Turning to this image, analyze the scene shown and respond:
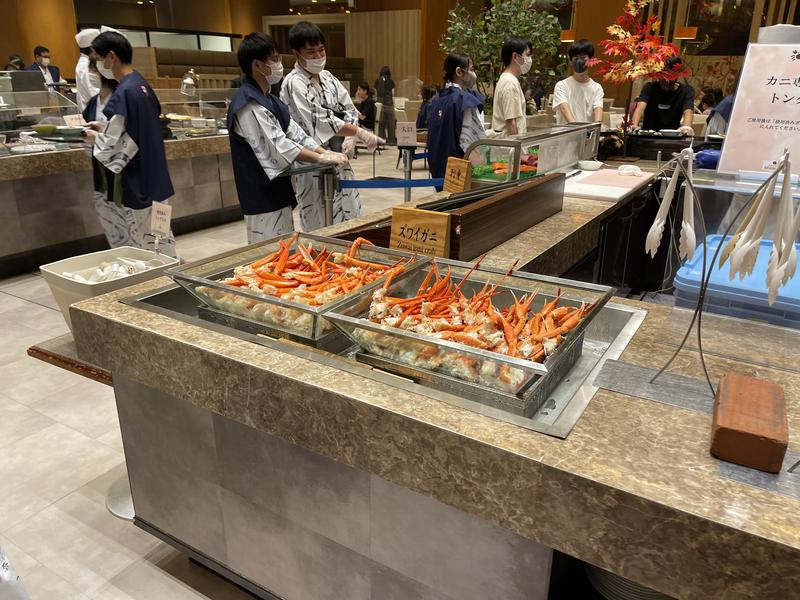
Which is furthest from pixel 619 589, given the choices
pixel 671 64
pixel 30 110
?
pixel 30 110

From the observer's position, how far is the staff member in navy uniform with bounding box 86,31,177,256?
3.72 metres

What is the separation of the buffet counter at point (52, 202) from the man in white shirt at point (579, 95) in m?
3.34

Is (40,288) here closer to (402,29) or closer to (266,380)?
(266,380)

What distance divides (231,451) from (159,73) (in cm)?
1359

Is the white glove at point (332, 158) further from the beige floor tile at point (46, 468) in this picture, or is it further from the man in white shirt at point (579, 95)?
the man in white shirt at point (579, 95)

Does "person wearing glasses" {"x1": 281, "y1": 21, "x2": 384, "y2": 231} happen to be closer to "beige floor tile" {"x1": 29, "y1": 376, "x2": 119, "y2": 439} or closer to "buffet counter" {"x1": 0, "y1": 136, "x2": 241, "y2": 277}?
"beige floor tile" {"x1": 29, "y1": 376, "x2": 119, "y2": 439}

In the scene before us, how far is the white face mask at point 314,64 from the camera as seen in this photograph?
3707mm

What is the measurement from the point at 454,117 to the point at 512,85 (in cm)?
51

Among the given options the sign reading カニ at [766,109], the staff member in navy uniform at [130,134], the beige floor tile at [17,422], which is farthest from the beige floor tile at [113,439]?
the sign reading カニ at [766,109]

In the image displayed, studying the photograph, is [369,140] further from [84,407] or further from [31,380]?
[31,380]

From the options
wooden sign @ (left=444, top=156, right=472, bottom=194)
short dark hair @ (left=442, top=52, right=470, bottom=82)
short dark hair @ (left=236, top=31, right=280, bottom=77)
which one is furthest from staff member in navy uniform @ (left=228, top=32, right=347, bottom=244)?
short dark hair @ (left=442, top=52, right=470, bottom=82)

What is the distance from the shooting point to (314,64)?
12.2 ft

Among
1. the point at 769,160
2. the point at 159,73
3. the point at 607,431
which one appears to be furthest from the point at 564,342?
the point at 159,73

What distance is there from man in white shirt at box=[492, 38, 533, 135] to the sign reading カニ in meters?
3.19
